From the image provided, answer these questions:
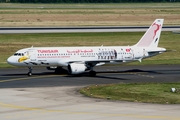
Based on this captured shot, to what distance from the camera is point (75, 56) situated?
2608 inches

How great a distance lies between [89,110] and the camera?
4225 cm

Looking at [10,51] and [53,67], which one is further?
[10,51]

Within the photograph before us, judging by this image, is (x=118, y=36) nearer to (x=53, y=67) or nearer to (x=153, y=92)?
(x=53, y=67)

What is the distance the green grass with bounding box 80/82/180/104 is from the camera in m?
47.7

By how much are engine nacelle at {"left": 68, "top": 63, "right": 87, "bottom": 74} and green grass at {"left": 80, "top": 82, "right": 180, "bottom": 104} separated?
770 centimetres

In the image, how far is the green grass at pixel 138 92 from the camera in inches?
1877

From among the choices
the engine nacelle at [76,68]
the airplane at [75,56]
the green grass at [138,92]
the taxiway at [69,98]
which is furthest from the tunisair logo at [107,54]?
the green grass at [138,92]

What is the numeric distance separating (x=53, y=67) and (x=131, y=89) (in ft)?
57.2

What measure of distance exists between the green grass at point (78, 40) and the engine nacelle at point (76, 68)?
25.6 meters

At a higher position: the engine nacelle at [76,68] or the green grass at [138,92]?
the engine nacelle at [76,68]

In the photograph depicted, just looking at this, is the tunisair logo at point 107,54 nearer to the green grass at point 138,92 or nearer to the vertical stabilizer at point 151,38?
the vertical stabilizer at point 151,38

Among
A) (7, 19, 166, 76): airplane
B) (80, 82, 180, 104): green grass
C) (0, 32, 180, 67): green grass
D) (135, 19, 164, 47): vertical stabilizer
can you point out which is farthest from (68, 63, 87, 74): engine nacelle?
(0, 32, 180, 67): green grass

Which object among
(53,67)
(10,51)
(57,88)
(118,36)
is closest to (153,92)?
A: (57,88)

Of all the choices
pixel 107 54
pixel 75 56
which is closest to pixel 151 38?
pixel 107 54
